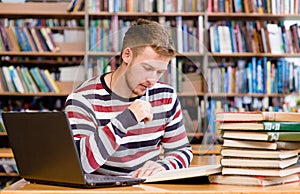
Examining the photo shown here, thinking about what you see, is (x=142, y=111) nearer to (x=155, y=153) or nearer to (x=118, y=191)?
(x=155, y=153)

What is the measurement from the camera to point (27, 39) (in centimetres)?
461

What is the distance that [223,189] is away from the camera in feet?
3.51

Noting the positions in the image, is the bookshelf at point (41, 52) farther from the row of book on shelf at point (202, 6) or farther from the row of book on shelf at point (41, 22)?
the row of book on shelf at point (202, 6)

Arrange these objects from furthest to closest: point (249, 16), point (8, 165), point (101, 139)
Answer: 1. point (249, 16)
2. point (8, 165)
3. point (101, 139)

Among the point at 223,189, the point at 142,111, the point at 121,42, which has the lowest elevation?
the point at 223,189

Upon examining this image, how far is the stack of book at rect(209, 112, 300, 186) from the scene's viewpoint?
3.65 feet

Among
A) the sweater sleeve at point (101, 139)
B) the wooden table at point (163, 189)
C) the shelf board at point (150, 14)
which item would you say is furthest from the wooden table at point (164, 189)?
the shelf board at point (150, 14)

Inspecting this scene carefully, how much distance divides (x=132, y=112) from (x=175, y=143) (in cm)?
16

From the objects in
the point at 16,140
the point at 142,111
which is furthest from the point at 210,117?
the point at 16,140

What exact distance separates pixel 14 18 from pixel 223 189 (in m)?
3.91

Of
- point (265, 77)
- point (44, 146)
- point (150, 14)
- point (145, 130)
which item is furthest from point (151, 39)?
point (265, 77)

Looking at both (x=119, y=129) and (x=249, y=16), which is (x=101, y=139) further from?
(x=249, y=16)

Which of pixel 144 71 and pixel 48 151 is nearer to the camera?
pixel 48 151

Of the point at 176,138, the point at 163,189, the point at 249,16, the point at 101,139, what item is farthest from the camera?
the point at 249,16
